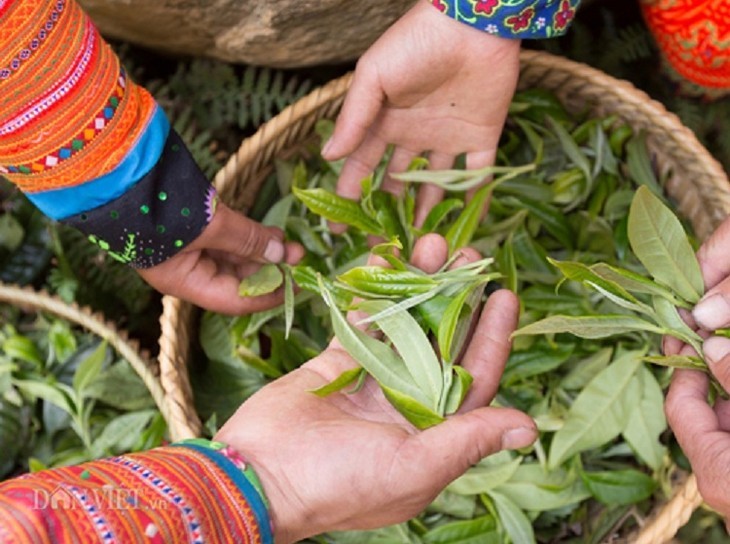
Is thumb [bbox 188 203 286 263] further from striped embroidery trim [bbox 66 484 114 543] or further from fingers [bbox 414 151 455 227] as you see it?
striped embroidery trim [bbox 66 484 114 543]

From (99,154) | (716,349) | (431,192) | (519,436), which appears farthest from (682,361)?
(99,154)

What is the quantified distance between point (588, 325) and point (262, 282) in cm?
38

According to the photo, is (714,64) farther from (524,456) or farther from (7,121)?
(7,121)

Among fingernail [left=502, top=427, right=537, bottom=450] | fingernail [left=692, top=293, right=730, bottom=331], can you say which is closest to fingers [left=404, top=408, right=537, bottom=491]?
fingernail [left=502, top=427, right=537, bottom=450]

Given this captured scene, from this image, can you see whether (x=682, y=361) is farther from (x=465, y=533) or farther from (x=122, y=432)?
(x=122, y=432)

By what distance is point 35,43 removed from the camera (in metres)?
0.77

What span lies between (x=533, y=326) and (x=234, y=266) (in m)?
0.42

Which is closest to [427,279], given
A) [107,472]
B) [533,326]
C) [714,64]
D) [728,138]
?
[533,326]

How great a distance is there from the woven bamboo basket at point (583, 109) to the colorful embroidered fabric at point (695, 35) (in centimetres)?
8

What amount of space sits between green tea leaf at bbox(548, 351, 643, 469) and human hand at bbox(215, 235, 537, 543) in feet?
0.78

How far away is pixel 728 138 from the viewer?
1.29m

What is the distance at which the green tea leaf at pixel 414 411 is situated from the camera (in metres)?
0.78

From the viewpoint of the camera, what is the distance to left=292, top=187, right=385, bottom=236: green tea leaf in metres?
0.97

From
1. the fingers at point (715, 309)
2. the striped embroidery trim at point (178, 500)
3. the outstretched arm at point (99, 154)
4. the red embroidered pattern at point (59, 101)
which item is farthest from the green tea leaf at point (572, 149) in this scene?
the striped embroidery trim at point (178, 500)
